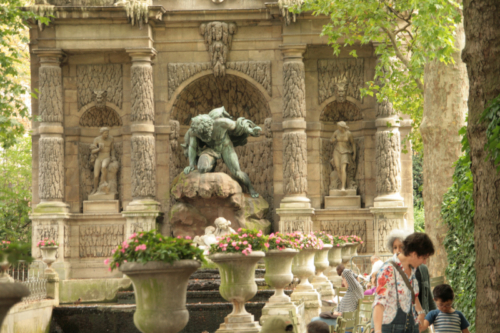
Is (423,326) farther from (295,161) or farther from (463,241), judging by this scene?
(295,161)

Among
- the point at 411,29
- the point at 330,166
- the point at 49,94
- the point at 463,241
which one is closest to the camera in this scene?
the point at 463,241

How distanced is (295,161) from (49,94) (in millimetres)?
6930

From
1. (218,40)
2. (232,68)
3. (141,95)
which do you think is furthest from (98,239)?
(218,40)

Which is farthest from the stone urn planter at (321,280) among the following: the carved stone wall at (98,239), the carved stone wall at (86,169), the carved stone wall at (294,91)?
the carved stone wall at (86,169)

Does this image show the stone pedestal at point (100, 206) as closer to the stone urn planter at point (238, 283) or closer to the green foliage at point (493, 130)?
the stone urn planter at point (238, 283)

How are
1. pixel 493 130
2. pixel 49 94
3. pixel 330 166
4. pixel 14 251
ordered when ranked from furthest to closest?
1. pixel 330 166
2. pixel 49 94
3. pixel 493 130
4. pixel 14 251

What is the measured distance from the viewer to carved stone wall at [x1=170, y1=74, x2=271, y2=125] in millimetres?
21578

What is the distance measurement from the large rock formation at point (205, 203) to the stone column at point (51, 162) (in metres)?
3.24

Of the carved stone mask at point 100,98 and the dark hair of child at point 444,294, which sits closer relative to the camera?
the dark hair of child at point 444,294

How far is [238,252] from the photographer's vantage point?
9.81 m

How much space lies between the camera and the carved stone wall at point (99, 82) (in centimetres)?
2148

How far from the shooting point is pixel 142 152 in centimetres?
2045

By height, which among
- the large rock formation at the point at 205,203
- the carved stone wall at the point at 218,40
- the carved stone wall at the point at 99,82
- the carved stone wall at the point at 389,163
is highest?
the carved stone wall at the point at 218,40

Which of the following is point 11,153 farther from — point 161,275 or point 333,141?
point 161,275
